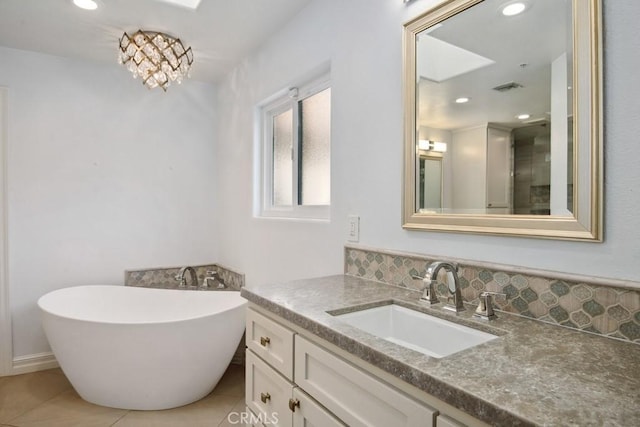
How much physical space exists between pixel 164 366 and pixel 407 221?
5.35ft

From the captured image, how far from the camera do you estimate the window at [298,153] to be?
2.20 metres

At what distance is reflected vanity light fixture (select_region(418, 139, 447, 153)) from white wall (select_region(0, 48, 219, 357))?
245 centimetres

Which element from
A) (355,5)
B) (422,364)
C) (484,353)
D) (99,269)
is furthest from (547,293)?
(99,269)

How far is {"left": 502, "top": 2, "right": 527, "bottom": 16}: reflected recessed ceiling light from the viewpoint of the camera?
1115mm

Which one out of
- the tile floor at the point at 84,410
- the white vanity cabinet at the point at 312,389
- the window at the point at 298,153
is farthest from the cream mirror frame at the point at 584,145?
the tile floor at the point at 84,410

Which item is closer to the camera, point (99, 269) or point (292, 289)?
point (292, 289)

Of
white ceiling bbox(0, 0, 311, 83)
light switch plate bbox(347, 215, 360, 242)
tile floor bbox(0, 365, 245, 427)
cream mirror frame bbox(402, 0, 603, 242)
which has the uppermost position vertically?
white ceiling bbox(0, 0, 311, 83)

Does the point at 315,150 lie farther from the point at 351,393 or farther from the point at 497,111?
the point at 351,393

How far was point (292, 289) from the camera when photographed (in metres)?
1.42

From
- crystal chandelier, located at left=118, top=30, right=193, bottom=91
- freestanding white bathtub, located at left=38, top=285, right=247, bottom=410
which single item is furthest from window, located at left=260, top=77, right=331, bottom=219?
freestanding white bathtub, located at left=38, top=285, right=247, bottom=410

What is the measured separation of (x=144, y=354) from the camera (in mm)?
2070

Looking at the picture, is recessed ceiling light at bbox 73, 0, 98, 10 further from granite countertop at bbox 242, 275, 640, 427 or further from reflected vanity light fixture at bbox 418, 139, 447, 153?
granite countertop at bbox 242, 275, 640, 427

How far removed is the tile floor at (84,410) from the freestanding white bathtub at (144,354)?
6 cm

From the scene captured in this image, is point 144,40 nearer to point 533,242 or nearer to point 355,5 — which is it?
point 355,5
